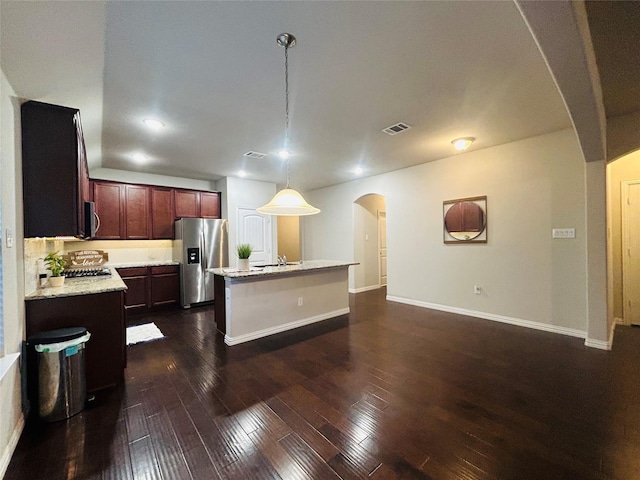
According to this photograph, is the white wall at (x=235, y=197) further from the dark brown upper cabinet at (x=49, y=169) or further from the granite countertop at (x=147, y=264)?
the dark brown upper cabinet at (x=49, y=169)

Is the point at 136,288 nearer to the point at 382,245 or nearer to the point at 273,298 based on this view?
the point at 273,298

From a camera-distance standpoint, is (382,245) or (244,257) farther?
(382,245)

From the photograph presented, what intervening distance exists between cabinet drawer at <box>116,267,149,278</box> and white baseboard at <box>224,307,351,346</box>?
254 cm

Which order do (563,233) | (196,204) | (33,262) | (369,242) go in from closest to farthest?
(33,262), (563,233), (196,204), (369,242)

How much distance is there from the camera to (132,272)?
479 centimetres

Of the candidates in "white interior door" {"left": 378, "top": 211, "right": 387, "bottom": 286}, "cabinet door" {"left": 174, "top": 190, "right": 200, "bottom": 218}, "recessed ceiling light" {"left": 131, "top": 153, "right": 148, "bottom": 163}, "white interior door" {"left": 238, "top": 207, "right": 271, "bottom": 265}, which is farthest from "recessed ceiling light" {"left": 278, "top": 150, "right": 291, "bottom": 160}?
"white interior door" {"left": 378, "top": 211, "right": 387, "bottom": 286}

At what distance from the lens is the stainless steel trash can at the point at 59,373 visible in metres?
1.94

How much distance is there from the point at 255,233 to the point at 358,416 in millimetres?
4898

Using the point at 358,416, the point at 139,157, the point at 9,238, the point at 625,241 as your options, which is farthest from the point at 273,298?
the point at 625,241

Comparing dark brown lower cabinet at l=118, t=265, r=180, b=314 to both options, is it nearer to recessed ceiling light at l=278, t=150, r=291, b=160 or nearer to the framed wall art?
recessed ceiling light at l=278, t=150, r=291, b=160

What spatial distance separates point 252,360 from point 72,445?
1.47m

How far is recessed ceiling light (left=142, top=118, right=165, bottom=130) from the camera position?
3084 millimetres

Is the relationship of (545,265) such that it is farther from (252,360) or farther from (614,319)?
(252,360)

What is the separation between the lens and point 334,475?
57.9 inches
